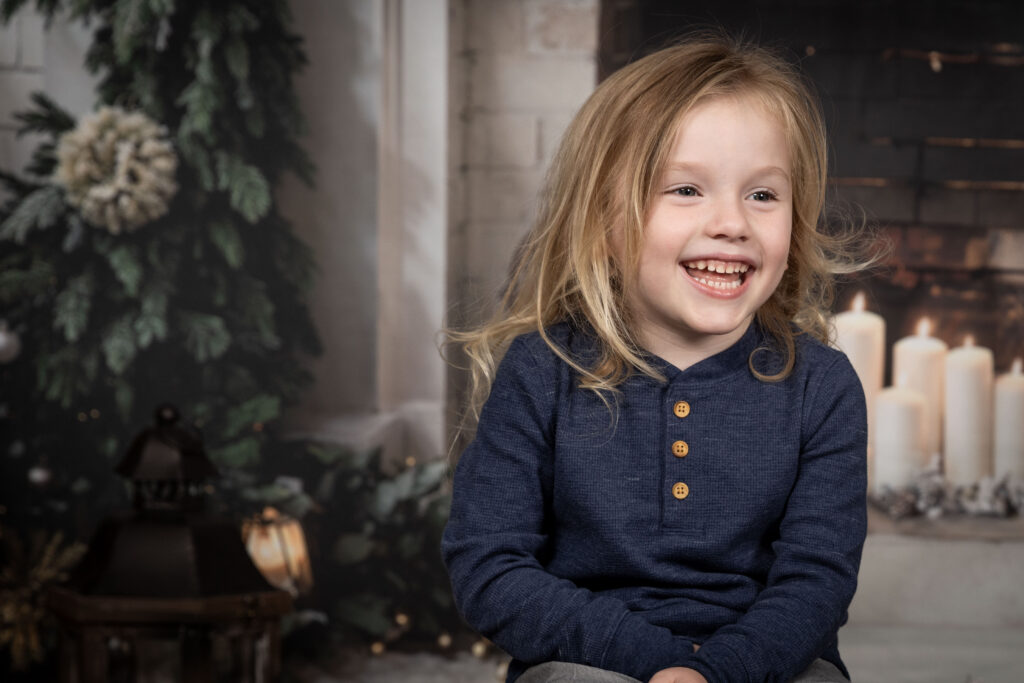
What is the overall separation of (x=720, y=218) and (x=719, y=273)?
53mm

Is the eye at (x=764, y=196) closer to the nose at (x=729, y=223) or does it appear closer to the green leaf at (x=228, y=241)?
the nose at (x=729, y=223)

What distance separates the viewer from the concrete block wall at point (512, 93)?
207cm

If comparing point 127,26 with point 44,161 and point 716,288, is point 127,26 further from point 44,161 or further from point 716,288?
point 716,288

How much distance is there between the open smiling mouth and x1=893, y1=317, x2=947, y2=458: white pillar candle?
1.26 meters

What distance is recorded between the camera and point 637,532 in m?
0.96

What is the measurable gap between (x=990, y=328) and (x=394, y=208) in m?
1.21

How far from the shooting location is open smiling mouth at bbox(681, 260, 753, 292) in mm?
952

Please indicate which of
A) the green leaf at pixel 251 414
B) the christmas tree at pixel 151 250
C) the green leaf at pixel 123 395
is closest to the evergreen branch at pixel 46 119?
the christmas tree at pixel 151 250

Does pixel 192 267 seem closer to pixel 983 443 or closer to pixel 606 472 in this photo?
pixel 606 472

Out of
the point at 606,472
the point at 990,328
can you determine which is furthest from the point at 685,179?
the point at 990,328

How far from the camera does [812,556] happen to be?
926 mm

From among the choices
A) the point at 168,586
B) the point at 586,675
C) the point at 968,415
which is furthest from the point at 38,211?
the point at 968,415

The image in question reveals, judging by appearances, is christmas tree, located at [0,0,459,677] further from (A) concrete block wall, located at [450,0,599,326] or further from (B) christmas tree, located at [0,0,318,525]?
(A) concrete block wall, located at [450,0,599,326]

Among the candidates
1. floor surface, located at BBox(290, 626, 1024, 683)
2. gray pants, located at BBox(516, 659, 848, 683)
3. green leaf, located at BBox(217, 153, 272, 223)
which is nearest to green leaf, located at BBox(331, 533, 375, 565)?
floor surface, located at BBox(290, 626, 1024, 683)
